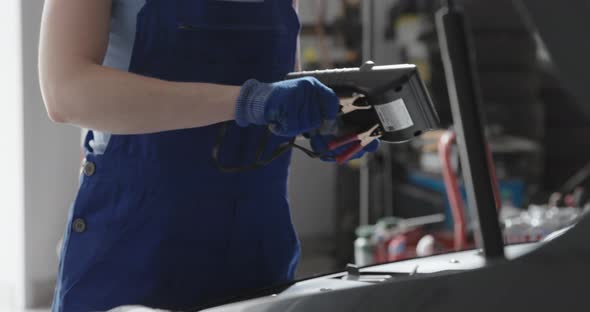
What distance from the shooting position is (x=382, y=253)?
3049 millimetres

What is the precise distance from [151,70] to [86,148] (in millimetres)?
174

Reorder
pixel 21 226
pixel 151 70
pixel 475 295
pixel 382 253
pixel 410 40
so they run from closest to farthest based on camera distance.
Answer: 1. pixel 475 295
2. pixel 151 70
3. pixel 382 253
4. pixel 21 226
5. pixel 410 40

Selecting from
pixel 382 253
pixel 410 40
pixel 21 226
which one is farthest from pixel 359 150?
pixel 410 40

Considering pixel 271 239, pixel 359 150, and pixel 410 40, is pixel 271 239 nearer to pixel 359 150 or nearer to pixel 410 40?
pixel 359 150

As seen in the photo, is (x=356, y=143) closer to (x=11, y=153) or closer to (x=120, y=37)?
(x=120, y=37)

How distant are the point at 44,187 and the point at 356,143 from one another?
10.3 ft

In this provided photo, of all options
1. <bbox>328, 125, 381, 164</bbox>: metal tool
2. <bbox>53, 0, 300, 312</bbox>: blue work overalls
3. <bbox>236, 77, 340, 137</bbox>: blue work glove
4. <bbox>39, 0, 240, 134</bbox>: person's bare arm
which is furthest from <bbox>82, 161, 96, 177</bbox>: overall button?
<bbox>328, 125, 381, 164</bbox>: metal tool

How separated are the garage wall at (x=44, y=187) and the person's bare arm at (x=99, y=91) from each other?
304 centimetres

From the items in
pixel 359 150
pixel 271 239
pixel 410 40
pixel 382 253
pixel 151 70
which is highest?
pixel 410 40

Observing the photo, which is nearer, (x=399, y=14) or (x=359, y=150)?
(x=359, y=150)

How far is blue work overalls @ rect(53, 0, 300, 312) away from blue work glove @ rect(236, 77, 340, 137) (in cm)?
14

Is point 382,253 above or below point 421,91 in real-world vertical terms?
below

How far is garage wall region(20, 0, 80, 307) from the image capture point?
3.82m

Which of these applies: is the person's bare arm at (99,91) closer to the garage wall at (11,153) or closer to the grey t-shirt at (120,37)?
the grey t-shirt at (120,37)
